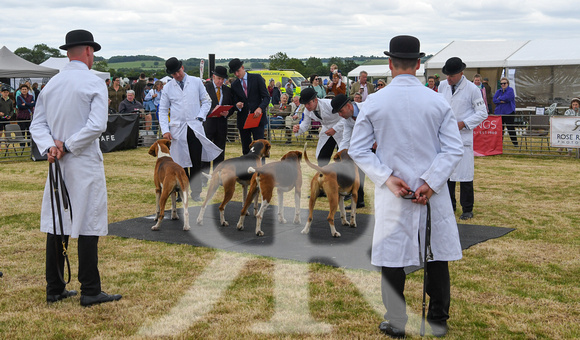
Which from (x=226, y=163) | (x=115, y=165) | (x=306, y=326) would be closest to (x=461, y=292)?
(x=306, y=326)

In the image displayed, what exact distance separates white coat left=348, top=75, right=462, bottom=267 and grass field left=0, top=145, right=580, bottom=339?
2.55 feet

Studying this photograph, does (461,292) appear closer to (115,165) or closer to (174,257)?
(174,257)

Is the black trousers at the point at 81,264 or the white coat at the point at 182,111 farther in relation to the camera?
the white coat at the point at 182,111

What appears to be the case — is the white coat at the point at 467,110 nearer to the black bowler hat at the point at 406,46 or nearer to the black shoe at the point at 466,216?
the black shoe at the point at 466,216

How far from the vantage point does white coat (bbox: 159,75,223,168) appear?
9727 mm

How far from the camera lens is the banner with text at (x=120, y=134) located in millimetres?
18203

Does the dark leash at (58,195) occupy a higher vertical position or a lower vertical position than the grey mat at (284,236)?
higher

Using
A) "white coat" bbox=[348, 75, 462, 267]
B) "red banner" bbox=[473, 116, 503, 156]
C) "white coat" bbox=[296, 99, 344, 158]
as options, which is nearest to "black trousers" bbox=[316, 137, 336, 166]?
"white coat" bbox=[296, 99, 344, 158]

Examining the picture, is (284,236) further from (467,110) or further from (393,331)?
(393,331)

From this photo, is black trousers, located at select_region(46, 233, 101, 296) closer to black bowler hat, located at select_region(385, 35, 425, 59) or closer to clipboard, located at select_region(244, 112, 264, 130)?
black bowler hat, located at select_region(385, 35, 425, 59)

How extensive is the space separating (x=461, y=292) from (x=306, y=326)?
1561mm

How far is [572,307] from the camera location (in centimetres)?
503

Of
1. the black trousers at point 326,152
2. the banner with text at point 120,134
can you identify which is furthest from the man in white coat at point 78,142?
the banner with text at point 120,134

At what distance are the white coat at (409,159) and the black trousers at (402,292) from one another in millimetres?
135
